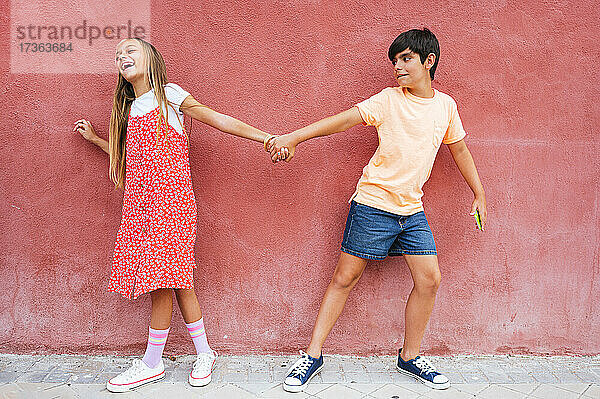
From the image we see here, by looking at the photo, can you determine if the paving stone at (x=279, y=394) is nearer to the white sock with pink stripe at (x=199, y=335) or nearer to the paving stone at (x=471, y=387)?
the white sock with pink stripe at (x=199, y=335)

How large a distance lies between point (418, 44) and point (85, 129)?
189cm

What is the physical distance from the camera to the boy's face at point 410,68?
10.3ft

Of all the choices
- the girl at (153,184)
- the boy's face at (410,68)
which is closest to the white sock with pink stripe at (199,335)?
the girl at (153,184)

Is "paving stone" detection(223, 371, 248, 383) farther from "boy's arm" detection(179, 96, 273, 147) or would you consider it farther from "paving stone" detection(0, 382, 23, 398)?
"boy's arm" detection(179, 96, 273, 147)

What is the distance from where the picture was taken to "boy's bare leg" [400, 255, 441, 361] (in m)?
3.29

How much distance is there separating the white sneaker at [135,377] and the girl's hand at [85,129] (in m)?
1.27

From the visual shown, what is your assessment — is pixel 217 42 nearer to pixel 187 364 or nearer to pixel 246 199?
pixel 246 199

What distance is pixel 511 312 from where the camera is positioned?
371cm

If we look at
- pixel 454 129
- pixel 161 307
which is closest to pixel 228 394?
pixel 161 307

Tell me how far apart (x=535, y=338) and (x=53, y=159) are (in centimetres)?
310

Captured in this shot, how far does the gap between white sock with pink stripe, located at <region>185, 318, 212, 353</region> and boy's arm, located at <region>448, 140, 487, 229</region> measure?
1.67m

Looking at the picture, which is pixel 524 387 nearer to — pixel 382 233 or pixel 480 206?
pixel 480 206

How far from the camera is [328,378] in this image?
3396 mm

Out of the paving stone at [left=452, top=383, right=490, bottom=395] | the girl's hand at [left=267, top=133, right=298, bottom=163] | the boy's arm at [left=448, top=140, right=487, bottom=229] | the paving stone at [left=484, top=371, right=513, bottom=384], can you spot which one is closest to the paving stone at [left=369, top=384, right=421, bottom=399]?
the paving stone at [left=452, top=383, right=490, bottom=395]
